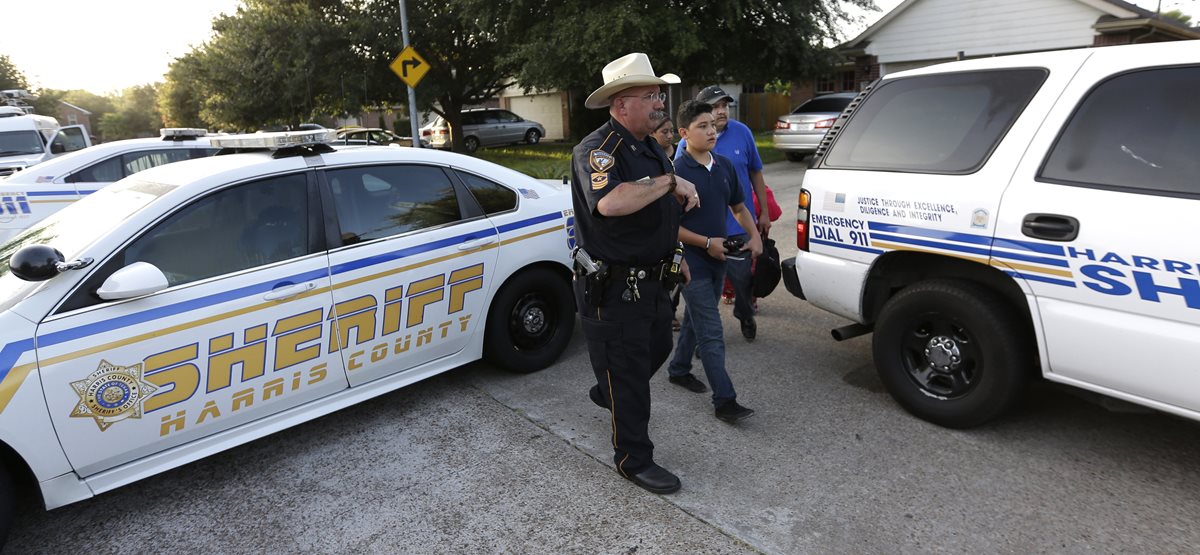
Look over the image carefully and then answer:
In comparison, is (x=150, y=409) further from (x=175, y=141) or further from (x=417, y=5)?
(x=417, y=5)

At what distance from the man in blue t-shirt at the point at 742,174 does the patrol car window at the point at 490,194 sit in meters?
1.30

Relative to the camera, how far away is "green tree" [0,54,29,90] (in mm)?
42562

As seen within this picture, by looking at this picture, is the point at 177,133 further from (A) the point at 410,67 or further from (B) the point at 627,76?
(B) the point at 627,76

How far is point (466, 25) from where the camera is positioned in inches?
765

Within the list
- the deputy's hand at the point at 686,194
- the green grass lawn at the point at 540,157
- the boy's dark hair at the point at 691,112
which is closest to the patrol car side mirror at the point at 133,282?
the deputy's hand at the point at 686,194

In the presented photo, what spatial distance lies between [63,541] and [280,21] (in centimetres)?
2075

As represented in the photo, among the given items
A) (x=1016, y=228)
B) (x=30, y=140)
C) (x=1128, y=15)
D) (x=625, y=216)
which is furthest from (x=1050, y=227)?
(x=1128, y=15)

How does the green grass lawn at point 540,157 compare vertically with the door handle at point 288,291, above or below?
below

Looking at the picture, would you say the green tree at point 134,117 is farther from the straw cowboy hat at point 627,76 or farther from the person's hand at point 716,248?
the straw cowboy hat at point 627,76

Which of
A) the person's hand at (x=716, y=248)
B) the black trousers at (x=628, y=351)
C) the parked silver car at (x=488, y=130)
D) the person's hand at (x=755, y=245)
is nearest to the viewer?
the black trousers at (x=628, y=351)

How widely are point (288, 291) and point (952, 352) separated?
3106 mm

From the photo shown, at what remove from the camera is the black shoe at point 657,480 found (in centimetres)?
311

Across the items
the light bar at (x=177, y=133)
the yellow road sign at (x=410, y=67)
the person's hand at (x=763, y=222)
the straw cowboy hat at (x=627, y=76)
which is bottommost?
the person's hand at (x=763, y=222)

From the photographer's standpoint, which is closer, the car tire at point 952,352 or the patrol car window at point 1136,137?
the patrol car window at point 1136,137
